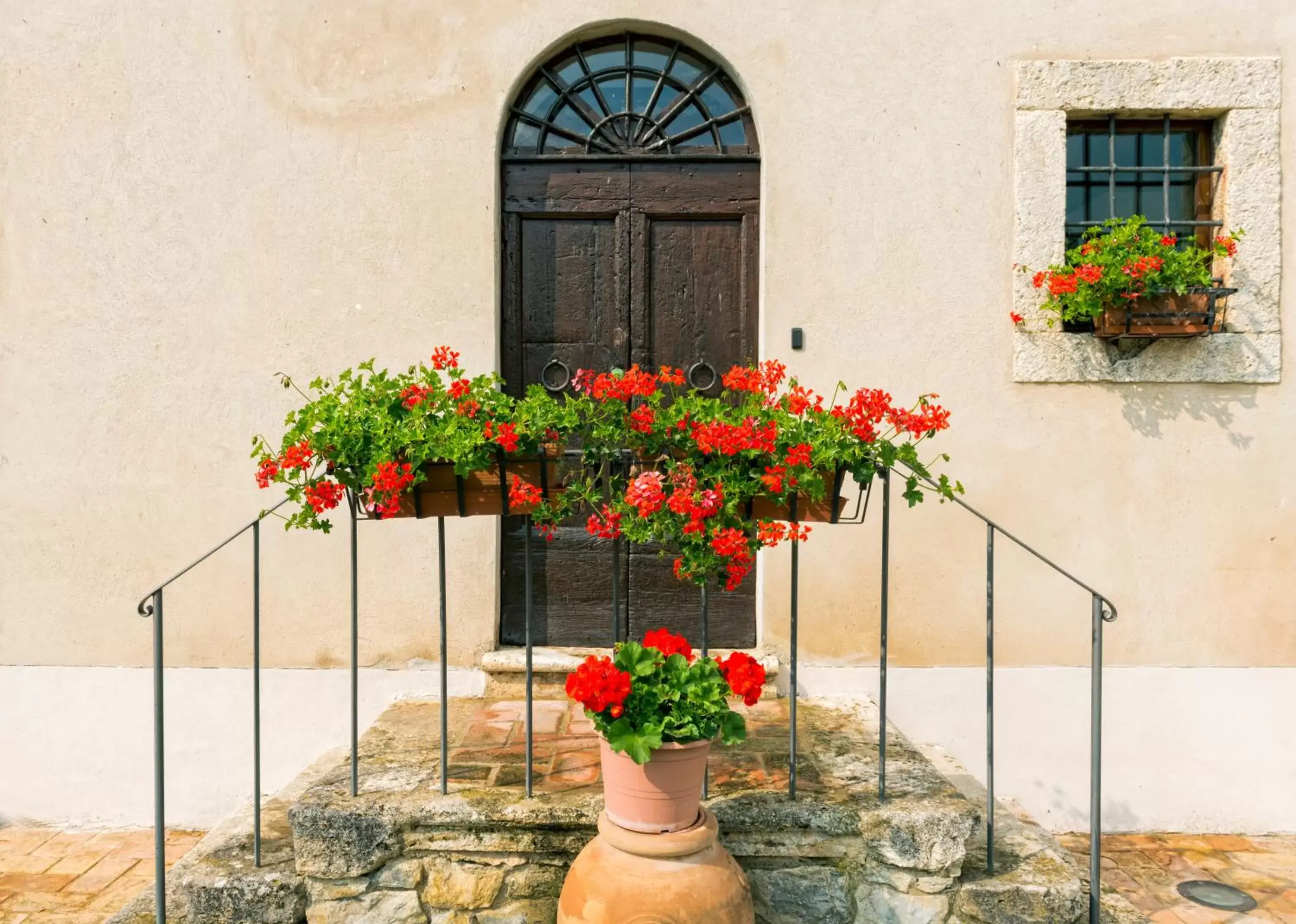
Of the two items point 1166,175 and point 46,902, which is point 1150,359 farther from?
point 46,902

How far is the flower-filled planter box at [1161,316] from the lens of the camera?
365 cm

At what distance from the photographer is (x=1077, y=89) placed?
3.79m

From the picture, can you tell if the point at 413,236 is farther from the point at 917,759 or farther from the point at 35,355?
the point at 917,759

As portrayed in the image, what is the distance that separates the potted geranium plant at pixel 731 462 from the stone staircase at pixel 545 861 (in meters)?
0.73

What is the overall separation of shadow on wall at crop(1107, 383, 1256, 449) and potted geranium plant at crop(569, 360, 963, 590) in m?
1.69

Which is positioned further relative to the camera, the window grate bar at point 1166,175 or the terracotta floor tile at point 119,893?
the window grate bar at point 1166,175

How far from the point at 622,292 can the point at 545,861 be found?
220cm

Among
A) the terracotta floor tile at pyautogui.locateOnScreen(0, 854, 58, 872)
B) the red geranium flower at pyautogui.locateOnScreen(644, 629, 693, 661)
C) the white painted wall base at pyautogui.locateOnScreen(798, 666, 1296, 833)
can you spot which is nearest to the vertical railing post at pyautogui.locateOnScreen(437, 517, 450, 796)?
the red geranium flower at pyautogui.locateOnScreen(644, 629, 693, 661)

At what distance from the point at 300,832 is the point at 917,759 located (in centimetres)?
180

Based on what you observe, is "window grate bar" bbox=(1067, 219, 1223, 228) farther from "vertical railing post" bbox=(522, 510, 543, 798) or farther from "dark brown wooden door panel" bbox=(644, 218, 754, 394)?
"vertical railing post" bbox=(522, 510, 543, 798)

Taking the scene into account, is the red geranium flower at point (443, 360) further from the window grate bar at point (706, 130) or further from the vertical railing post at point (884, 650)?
the window grate bar at point (706, 130)

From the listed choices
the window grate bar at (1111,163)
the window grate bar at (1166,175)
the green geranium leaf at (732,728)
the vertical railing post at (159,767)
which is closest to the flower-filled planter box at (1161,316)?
the window grate bar at (1166,175)

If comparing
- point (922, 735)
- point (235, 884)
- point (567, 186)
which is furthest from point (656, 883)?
point (567, 186)

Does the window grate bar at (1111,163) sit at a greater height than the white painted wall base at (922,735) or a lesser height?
greater
